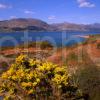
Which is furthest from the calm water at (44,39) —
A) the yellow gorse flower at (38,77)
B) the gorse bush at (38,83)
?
the yellow gorse flower at (38,77)

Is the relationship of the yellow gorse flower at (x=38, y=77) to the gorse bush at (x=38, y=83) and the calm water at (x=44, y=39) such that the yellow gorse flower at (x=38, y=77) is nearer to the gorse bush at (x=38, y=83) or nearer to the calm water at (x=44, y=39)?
the gorse bush at (x=38, y=83)

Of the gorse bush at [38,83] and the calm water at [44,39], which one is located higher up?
the gorse bush at [38,83]

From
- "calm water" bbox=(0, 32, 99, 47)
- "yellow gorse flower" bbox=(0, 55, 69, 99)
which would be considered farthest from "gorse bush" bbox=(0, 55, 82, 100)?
"calm water" bbox=(0, 32, 99, 47)

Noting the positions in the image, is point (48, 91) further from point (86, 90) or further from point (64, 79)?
point (86, 90)

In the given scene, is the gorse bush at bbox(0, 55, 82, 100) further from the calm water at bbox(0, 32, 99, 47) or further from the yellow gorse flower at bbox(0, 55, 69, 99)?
the calm water at bbox(0, 32, 99, 47)

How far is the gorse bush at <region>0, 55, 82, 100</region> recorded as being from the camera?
1159cm

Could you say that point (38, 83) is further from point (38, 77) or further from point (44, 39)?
point (44, 39)

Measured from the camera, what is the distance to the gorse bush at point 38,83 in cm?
1159

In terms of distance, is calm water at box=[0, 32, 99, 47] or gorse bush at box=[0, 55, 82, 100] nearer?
gorse bush at box=[0, 55, 82, 100]

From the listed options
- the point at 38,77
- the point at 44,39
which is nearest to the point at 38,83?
the point at 38,77

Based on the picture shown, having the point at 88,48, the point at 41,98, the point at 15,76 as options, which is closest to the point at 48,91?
the point at 41,98

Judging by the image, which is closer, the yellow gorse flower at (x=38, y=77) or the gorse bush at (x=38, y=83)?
the yellow gorse flower at (x=38, y=77)

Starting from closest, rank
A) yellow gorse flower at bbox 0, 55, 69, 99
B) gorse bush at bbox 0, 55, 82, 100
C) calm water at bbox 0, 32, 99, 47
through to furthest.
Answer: yellow gorse flower at bbox 0, 55, 69, 99 → gorse bush at bbox 0, 55, 82, 100 → calm water at bbox 0, 32, 99, 47

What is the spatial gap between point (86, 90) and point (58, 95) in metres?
2.72
